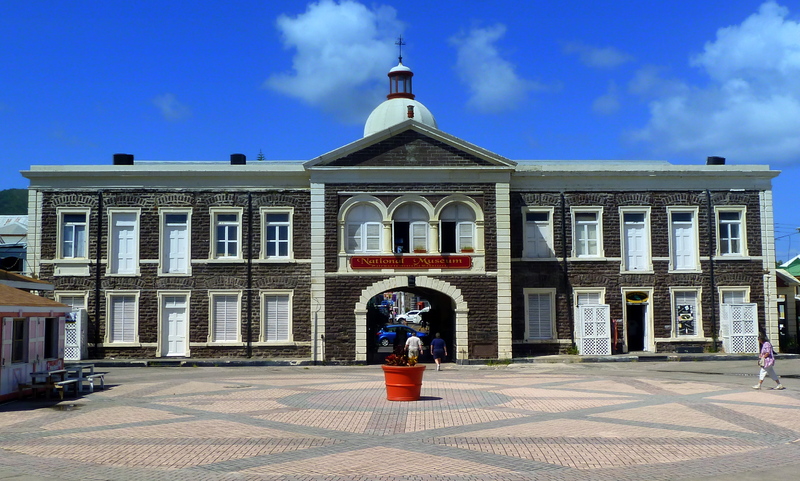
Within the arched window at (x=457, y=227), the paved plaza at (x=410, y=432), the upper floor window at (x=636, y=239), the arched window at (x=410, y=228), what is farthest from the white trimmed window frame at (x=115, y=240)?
the upper floor window at (x=636, y=239)

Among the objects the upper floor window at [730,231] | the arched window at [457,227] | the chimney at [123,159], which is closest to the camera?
the arched window at [457,227]

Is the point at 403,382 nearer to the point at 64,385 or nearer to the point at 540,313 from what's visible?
the point at 64,385

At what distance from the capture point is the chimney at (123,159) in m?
32.7

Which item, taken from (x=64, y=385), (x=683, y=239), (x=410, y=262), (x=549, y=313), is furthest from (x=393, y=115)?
(x=64, y=385)

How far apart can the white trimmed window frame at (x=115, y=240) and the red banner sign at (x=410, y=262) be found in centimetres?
879

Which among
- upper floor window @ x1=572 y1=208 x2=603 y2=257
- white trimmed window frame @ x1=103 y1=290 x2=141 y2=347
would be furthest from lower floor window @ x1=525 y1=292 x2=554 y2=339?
white trimmed window frame @ x1=103 y1=290 x2=141 y2=347

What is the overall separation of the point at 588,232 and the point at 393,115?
38.1ft

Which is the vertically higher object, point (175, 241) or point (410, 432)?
point (175, 241)

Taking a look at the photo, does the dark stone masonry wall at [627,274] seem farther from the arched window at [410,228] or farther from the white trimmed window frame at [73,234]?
the white trimmed window frame at [73,234]

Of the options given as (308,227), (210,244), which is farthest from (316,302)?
(210,244)

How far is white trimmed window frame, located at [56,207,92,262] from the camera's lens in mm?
30641

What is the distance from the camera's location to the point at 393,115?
37.6 meters

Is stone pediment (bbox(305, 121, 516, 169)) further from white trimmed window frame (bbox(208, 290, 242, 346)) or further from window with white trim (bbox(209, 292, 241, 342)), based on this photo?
window with white trim (bbox(209, 292, 241, 342))

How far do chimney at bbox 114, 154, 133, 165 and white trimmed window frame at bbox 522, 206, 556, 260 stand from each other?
55.4 ft
